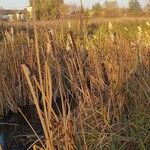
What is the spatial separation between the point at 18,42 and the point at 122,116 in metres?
1.80

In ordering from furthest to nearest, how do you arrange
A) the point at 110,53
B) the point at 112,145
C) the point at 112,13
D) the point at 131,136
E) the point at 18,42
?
the point at 112,13
the point at 18,42
the point at 110,53
the point at 131,136
the point at 112,145

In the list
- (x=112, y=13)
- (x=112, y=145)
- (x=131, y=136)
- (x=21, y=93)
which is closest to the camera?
(x=112, y=145)

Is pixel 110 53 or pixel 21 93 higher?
pixel 110 53

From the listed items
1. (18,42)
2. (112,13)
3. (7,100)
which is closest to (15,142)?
(7,100)

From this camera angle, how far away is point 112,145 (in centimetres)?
235

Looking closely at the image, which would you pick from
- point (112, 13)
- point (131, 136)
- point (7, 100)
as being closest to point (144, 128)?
point (131, 136)

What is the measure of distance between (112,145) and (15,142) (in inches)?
37.8

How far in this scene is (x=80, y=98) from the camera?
7.95 ft

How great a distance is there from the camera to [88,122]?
2715 millimetres

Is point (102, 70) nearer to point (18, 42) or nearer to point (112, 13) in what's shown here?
point (18, 42)

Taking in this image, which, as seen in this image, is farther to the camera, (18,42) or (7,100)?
(18,42)

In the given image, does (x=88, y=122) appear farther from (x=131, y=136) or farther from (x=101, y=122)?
(x=131, y=136)

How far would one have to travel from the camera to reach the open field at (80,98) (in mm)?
2096

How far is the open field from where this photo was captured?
2.10 m
